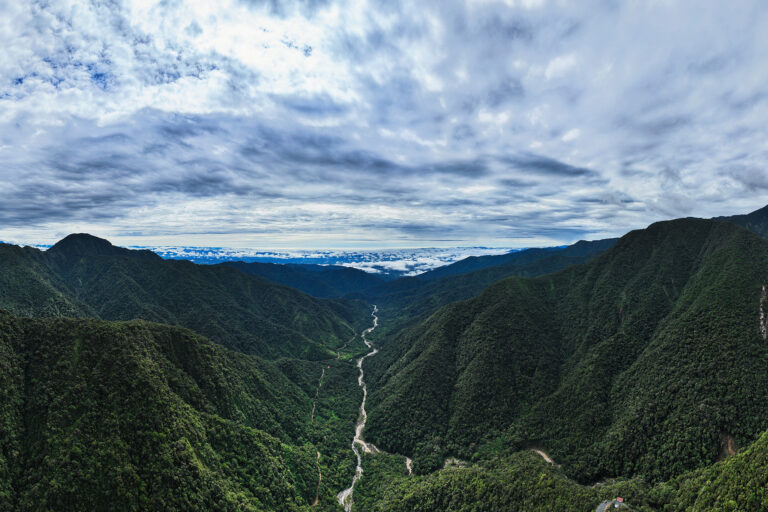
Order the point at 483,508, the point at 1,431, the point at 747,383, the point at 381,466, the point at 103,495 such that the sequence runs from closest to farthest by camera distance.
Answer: the point at 103,495 → the point at 1,431 → the point at 483,508 → the point at 747,383 → the point at 381,466

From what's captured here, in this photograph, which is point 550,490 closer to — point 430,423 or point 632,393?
point 632,393

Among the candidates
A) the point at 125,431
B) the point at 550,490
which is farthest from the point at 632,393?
the point at 125,431

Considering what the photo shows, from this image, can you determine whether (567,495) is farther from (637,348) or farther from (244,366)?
(244,366)

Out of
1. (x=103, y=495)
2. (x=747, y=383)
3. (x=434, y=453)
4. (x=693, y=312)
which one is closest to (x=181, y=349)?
(x=103, y=495)

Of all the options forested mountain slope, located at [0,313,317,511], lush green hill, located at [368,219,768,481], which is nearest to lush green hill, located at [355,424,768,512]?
lush green hill, located at [368,219,768,481]

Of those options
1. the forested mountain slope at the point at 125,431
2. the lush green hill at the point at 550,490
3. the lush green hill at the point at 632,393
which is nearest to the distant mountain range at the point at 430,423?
the forested mountain slope at the point at 125,431

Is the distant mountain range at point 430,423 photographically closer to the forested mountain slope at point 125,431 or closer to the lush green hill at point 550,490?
the forested mountain slope at point 125,431

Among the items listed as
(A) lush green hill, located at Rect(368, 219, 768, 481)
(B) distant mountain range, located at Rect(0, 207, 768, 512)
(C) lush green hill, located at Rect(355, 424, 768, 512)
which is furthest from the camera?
(A) lush green hill, located at Rect(368, 219, 768, 481)

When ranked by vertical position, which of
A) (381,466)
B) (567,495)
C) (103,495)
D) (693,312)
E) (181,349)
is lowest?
(381,466)

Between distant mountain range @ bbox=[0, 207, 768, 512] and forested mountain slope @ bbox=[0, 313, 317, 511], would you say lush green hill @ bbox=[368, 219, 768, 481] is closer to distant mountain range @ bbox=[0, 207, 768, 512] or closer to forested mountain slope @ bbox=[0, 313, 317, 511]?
distant mountain range @ bbox=[0, 207, 768, 512]

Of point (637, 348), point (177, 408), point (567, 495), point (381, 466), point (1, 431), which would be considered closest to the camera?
point (1, 431)

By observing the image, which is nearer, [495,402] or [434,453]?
[434,453]
